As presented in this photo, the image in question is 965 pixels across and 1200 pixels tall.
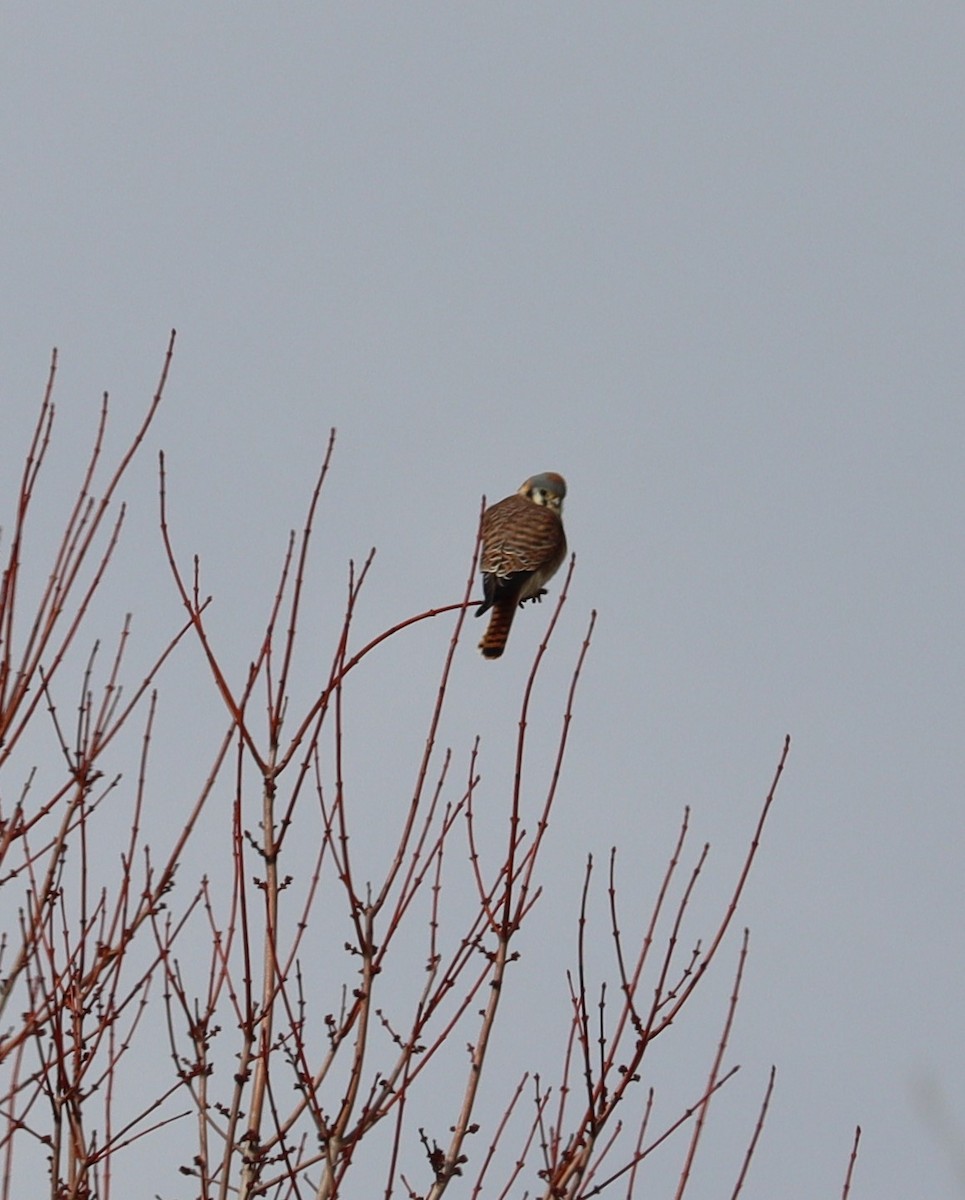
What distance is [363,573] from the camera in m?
4.93

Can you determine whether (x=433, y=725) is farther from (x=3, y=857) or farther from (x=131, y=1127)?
(x=131, y=1127)

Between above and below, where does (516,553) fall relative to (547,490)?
below

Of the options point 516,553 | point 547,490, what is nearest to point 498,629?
point 516,553

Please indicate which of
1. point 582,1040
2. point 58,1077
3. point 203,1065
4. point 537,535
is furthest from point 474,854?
point 537,535

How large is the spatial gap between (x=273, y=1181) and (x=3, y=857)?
1.13m

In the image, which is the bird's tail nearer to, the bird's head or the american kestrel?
the american kestrel

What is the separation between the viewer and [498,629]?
834 centimetres

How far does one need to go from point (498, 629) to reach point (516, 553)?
587 mm

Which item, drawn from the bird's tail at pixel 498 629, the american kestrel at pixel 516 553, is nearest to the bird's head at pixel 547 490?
the american kestrel at pixel 516 553

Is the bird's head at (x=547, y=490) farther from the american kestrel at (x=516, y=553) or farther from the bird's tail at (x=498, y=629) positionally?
the bird's tail at (x=498, y=629)

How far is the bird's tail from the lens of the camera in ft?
26.8

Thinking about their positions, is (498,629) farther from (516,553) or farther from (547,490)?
(547,490)

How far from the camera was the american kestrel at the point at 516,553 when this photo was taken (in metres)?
8.41

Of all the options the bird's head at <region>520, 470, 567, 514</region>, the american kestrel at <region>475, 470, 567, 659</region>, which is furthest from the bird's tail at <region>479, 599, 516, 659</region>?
the bird's head at <region>520, 470, 567, 514</region>
